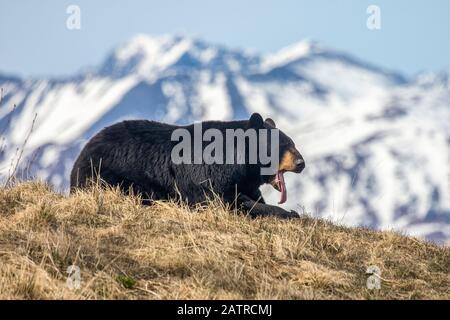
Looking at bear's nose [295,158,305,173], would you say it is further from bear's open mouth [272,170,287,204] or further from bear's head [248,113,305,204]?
bear's open mouth [272,170,287,204]

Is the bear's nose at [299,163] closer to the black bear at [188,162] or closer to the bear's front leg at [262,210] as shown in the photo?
the black bear at [188,162]

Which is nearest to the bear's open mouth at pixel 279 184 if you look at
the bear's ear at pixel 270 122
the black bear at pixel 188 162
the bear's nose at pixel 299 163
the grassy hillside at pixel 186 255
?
the black bear at pixel 188 162

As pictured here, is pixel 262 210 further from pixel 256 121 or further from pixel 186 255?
pixel 186 255

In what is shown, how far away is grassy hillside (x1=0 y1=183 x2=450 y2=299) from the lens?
8.25 metres

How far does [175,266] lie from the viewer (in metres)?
8.80

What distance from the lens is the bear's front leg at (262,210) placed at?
1187 centimetres

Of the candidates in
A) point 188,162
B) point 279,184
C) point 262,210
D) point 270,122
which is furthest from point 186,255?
point 270,122

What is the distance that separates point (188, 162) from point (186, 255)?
3.66 meters

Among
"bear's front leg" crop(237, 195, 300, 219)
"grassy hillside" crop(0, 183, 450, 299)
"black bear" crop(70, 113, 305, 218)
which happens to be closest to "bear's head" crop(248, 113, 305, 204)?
"black bear" crop(70, 113, 305, 218)

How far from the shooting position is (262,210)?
39.6 ft
